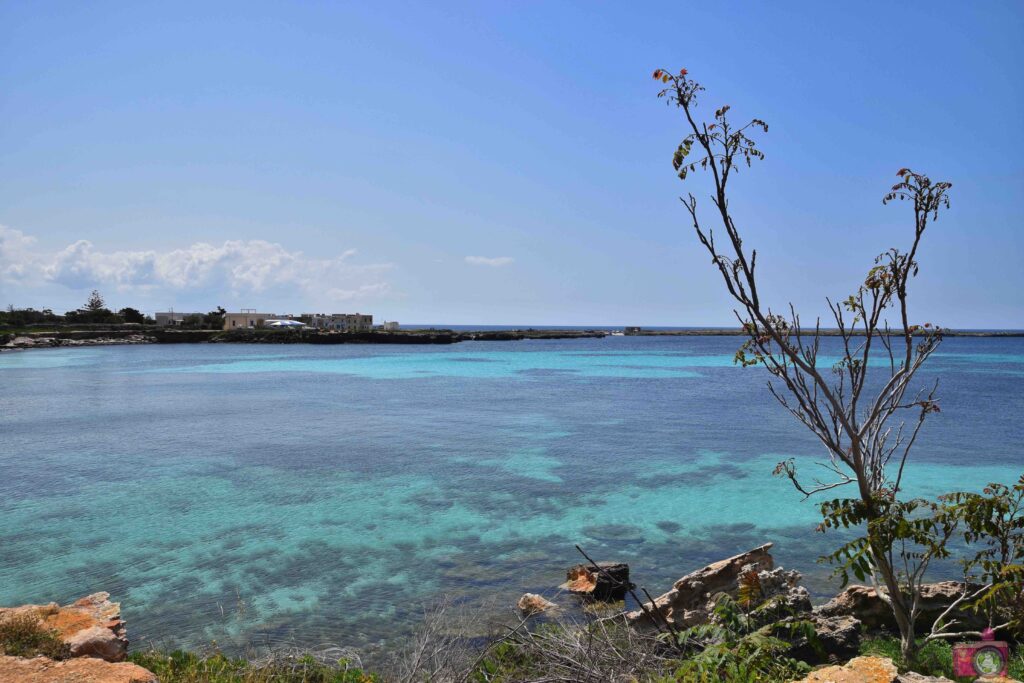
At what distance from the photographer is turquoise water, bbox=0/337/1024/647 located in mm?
10305

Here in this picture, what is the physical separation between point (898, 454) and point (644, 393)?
67.6ft

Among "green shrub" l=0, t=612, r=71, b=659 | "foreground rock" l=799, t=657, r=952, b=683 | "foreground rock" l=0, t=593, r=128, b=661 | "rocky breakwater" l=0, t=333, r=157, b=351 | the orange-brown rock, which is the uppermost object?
"rocky breakwater" l=0, t=333, r=157, b=351

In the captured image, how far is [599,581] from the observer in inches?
385

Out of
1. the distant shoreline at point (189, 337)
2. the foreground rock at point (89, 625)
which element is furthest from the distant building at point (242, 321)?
the foreground rock at point (89, 625)

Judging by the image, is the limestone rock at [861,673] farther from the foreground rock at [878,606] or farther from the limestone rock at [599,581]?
the limestone rock at [599,581]

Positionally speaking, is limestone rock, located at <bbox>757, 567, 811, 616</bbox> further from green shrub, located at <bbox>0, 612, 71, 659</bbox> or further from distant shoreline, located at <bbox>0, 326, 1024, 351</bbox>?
distant shoreline, located at <bbox>0, 326, 1024, 351</bbox>

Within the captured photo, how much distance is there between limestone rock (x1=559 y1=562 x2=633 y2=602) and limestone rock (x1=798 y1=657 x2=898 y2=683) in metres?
4.96

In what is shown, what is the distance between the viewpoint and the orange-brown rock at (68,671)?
573 cm

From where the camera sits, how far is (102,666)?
6070 mm

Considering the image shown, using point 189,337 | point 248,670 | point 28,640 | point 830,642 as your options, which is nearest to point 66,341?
point 189,337

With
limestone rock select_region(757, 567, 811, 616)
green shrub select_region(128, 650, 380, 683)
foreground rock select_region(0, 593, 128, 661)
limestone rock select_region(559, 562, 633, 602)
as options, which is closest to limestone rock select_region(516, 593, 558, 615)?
limestone rock select_region(559, 562, 633, 602)

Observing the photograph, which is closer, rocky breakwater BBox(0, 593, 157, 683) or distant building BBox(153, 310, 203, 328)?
rocky breakwater BBox(0, 593, 157, 683)

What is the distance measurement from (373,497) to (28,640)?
361 inches

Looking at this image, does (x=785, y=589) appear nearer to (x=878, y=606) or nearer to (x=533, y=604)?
(x=878, y=606)
